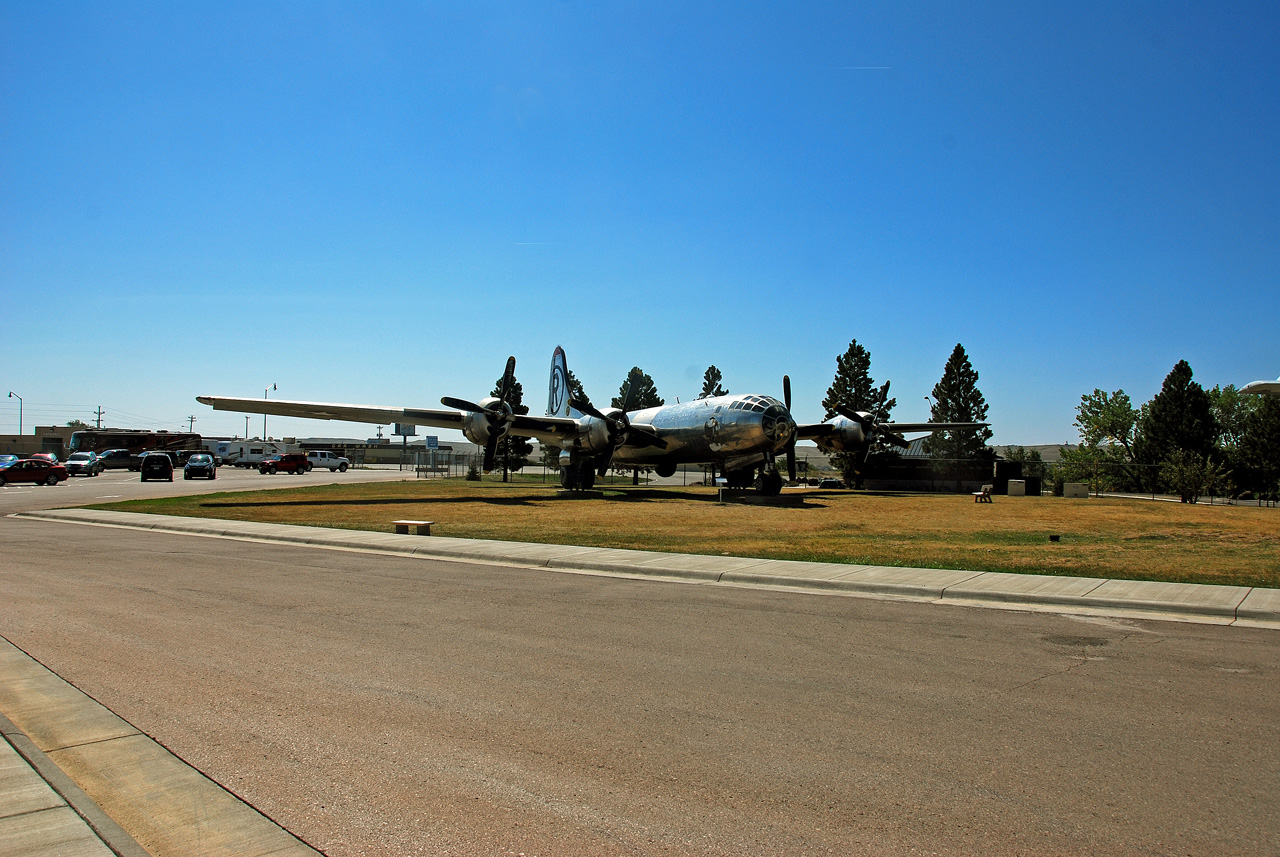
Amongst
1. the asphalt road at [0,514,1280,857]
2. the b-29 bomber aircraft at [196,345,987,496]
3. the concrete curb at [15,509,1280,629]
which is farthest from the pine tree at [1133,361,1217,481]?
the asphalt road at [0,514,1280,857]

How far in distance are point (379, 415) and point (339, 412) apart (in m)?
1.63

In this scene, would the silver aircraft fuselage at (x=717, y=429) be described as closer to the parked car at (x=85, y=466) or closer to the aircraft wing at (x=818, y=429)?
the aircraft wing at (x=818, y=429)

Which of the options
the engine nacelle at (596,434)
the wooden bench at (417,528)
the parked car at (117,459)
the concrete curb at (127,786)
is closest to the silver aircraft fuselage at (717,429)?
the engine nacelle at (596,434)

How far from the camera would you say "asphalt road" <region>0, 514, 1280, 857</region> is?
4285 millimetres

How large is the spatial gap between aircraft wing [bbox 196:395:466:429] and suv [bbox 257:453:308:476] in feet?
129

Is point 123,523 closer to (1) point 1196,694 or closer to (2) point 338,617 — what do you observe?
(2) point 338,617

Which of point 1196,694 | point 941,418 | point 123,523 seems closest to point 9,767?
point 1196,694

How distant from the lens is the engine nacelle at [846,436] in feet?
141

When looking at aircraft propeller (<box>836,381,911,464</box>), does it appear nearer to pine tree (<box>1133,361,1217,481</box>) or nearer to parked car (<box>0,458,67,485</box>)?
pine tree (<box>1133,361,1217,481</box>)

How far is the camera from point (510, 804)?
455cm

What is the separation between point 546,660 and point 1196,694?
558 centimetres

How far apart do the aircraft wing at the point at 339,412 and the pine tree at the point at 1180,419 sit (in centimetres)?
6234

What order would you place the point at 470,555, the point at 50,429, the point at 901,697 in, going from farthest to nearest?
1. the point at 50,429
2. the point at 470,555
3. the point at 901,697

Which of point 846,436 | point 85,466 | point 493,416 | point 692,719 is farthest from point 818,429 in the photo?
point 85,466
